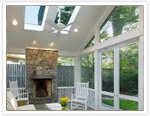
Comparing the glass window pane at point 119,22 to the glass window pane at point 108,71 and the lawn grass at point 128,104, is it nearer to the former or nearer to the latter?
the glass window pane at point 108,71

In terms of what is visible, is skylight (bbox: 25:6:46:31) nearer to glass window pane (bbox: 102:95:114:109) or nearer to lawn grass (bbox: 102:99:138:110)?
glass window pane (bbox: 102:95:114:109)

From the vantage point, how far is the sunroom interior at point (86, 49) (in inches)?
124

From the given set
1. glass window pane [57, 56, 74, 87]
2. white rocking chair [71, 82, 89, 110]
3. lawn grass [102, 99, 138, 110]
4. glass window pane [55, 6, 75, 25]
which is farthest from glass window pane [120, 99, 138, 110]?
glass window pane [55, 6, 75, 25]

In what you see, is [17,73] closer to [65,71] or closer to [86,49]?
[65,71]

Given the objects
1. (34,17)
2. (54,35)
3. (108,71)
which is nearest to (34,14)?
(34,17)

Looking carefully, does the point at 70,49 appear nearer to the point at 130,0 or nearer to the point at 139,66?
the point at 139,66

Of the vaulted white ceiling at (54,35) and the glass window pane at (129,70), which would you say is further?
the vaulted white ceiling at (54,35)

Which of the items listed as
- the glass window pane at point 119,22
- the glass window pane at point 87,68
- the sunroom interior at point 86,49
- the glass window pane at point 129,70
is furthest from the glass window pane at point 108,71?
the glass window pane at point 87,68

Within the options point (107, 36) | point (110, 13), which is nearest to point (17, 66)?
point (107, 36)

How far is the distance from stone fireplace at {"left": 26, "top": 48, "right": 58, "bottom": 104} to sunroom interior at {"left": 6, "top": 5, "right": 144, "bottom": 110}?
0.04 m

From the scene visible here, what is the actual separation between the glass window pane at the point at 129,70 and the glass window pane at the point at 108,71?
38 cm

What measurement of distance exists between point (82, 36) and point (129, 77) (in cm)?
273

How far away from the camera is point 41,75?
548 cm
